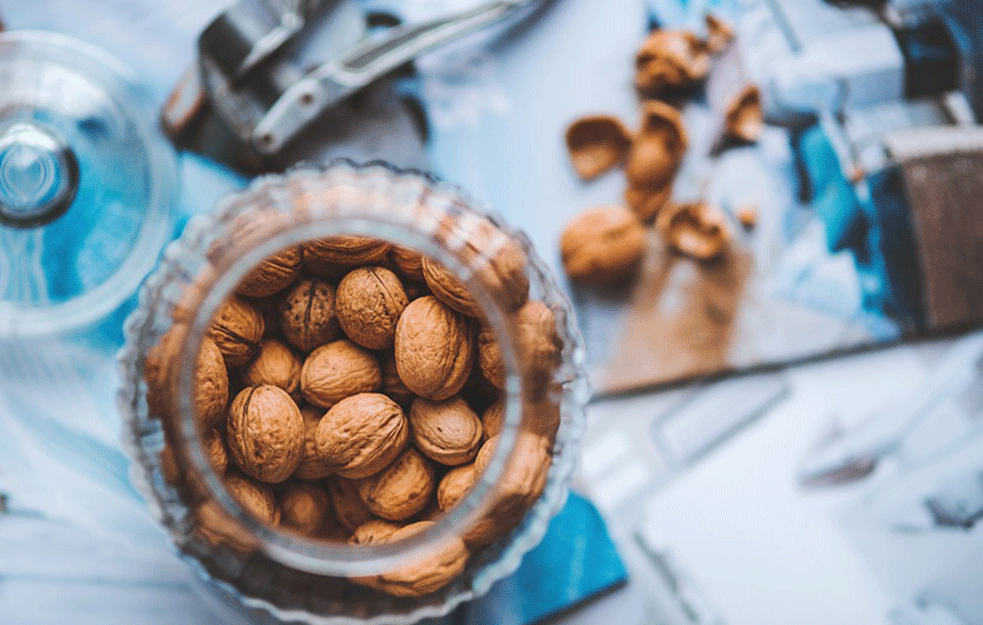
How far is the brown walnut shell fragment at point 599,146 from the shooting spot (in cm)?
54

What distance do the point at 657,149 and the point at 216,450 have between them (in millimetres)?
351

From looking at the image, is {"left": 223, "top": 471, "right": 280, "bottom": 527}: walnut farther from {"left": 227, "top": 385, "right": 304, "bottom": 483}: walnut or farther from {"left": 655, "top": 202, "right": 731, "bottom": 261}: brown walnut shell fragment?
{"left": 655, "top": 202, "right": 731, "bottom": 261}: brown walnut shell fragment

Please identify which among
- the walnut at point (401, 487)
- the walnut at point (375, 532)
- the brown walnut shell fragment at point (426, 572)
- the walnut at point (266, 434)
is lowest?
the brown walnut shell fragment at point (426, 572)

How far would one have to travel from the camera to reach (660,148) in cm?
54

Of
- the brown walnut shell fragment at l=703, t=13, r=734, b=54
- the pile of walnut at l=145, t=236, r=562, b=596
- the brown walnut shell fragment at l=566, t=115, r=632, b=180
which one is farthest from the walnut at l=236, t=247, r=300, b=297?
the brown walnut shell fragment at l=703, t=13, r=734, b=54

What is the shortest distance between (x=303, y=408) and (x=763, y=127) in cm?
Answer: 38

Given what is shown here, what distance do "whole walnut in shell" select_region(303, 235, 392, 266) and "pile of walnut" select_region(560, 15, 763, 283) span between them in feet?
0.55

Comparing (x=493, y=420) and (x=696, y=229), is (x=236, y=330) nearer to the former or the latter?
(x=493, y=420)

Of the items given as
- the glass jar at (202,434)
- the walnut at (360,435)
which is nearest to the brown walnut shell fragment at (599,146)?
the glass jar at (202,434)

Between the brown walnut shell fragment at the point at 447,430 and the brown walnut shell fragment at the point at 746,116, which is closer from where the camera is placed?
the brown walnut shell fragment at the point at 447,430

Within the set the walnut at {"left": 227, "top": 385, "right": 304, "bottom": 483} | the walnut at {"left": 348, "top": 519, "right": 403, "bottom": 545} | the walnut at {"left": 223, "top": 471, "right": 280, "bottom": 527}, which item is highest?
the walnut at {"left": 227, "top": 385, "right": 304, "bottom": 483}

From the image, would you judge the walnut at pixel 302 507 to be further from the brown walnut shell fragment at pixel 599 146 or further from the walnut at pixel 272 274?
the brown walnut shell fragment at pixel 599 146

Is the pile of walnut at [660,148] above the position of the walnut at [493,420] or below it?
above

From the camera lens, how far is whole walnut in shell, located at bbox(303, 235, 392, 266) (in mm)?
394
